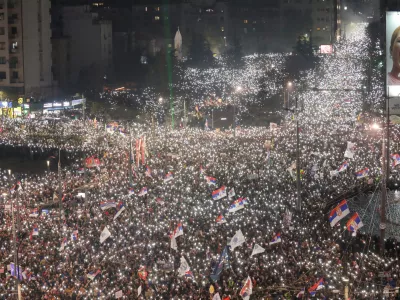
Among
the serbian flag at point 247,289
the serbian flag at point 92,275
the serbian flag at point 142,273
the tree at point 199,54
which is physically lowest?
the serbian flag at point 92,275

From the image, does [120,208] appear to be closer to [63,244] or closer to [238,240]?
[63,244]

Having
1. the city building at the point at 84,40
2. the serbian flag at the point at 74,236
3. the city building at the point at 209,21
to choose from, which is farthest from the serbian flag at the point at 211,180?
the city building at the point at 209,21

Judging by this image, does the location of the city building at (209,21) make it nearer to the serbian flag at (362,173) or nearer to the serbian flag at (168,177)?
the serbian flag at (168,177)

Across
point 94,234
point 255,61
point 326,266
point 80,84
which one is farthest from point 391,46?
point 255,61

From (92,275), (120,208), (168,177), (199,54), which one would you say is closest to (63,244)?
(120,208)

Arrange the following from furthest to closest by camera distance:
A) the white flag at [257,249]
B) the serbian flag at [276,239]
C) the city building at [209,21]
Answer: the city building at [209,21] < the serbian flag at [276,239] < the white flag at [257,249]

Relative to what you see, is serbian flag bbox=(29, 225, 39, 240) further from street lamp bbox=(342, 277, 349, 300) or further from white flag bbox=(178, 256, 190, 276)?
street lamp bbox=(342, 277, 349, 300)
